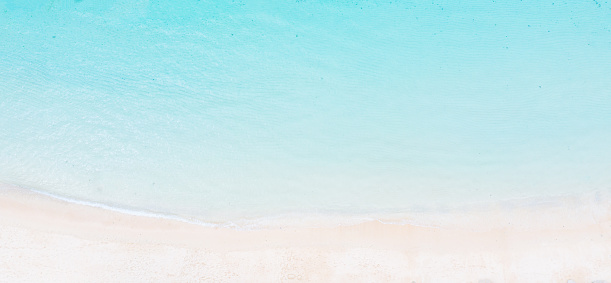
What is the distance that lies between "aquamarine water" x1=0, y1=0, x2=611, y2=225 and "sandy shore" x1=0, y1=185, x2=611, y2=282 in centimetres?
24

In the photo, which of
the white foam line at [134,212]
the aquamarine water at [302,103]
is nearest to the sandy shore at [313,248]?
the white foam line at [134,212]

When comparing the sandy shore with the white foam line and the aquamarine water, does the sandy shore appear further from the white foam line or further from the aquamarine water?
the aquamarine water

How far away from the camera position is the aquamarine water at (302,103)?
174 inches

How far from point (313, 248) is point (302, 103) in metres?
1.74

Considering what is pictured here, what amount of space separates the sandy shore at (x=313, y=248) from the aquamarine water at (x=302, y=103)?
24 centimetres

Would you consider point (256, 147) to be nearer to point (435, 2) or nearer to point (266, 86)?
point (266, 86)

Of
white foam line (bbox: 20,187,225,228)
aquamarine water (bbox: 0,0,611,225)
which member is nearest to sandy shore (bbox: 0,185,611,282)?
white foam line (bbox: 20,187,225,228)

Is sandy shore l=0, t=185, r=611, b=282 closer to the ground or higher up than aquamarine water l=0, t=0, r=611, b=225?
closer to the ground

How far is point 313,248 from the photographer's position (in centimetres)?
424

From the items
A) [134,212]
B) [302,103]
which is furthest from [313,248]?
[134,212]

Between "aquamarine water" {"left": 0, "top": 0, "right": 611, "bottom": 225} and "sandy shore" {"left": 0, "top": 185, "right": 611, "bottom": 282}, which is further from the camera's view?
"aquamarine water" {"left": 0, "top": 0, "right": 611, "bottom": 225}

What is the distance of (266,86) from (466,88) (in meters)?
2.50

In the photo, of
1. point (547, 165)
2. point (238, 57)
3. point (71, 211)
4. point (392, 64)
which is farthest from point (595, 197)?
point (71, 211)

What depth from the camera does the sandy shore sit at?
4.15 meters
